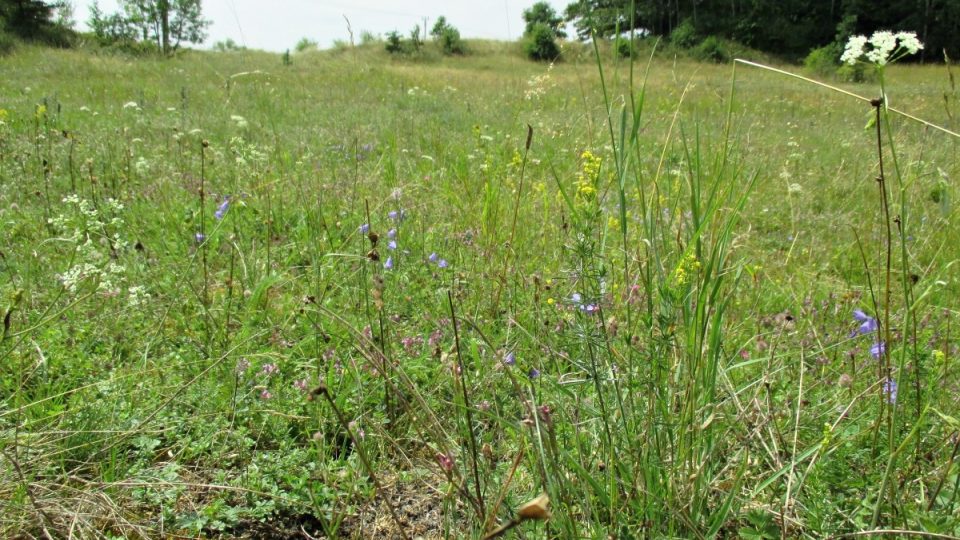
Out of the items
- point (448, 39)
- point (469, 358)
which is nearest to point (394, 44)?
point (448, 39)

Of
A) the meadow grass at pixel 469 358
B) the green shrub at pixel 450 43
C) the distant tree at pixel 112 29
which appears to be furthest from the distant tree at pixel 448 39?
the meadow grass at pixel 469 358

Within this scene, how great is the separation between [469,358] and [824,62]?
26401mm

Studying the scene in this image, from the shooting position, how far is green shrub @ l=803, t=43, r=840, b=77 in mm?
22531

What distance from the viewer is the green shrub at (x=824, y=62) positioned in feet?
73.9

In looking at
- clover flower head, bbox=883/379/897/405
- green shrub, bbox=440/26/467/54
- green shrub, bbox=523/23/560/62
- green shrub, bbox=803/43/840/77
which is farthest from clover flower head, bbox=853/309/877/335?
green shrub, bbox=440/26/467/54

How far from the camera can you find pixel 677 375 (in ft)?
4.26

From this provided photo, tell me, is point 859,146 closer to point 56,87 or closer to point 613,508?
point 613,508

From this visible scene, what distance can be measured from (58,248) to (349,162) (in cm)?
215

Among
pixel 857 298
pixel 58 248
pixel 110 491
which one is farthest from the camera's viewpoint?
pixel 58 248

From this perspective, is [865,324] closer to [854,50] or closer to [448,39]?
[854,50]

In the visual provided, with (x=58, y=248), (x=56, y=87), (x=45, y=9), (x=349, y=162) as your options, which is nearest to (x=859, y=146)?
(x=349, y=162)

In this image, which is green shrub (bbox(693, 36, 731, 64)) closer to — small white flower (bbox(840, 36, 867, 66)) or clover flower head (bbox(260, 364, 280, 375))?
small white flower (bbox(840, 36, 867, 66))

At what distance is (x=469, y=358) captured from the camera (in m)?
2.02

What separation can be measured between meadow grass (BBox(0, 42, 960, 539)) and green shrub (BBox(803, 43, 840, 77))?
2236 cm
